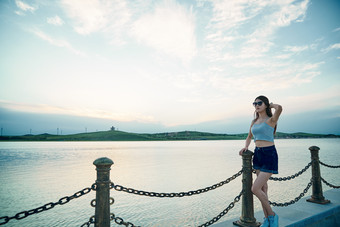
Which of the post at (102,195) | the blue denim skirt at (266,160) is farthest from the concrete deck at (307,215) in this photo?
the post at (102,195)

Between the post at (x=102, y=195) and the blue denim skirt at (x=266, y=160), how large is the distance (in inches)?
97.4

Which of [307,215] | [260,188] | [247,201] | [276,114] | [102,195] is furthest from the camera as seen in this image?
[307,215]

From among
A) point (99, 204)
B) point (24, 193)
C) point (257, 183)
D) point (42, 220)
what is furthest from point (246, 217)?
point (24, 193)

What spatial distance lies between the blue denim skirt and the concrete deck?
113 centimetres

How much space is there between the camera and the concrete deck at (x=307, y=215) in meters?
3.96

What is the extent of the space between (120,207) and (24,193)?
591cm

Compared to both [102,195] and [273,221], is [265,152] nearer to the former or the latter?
[273,221]

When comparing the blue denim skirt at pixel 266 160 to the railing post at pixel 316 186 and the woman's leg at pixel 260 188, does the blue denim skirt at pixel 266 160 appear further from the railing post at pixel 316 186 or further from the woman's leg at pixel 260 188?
the railing post at pixel 316 186

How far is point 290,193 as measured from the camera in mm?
10578

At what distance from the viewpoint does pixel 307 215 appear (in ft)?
13.8

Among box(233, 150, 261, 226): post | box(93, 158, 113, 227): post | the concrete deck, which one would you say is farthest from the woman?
box(93, 158, 113, 227): post

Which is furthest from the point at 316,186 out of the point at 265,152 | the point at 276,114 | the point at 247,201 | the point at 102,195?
the point at 102,195

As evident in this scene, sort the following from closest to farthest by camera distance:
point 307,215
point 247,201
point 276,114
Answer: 1. point 276,114
2. point 247,201
3. point 307,215

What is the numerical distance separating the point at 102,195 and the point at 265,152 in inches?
105
